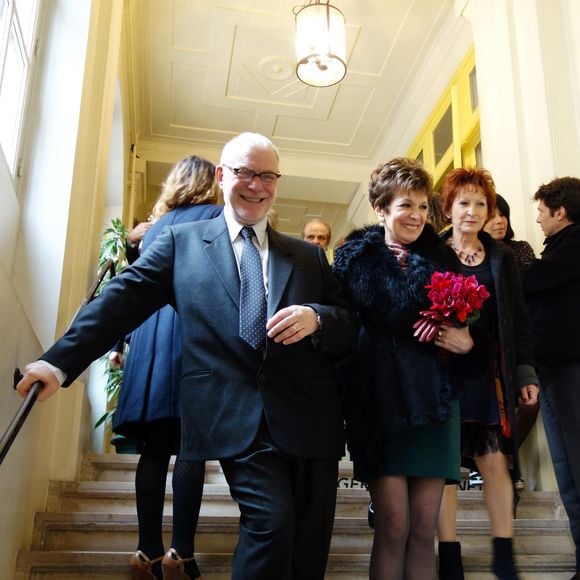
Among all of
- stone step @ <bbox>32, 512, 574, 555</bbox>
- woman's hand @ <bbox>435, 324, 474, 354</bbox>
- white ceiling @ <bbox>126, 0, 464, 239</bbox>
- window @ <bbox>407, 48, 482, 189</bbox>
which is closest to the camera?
woman's hand @ <bbox>435, 324, 474, 354</bbox>

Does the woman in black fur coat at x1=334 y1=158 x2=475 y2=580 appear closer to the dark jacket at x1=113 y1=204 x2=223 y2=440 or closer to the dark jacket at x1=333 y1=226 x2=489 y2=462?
the dark jacket at x1=333 y1=226 x2=489 y2=462

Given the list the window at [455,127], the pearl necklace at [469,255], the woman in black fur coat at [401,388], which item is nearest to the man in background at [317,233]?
the pearl necklace at [469,255]

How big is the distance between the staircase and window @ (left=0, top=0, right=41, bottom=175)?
154 centimetres

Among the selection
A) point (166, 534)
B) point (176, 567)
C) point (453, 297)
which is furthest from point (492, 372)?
point (166, 534)

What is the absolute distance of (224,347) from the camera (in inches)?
73.9

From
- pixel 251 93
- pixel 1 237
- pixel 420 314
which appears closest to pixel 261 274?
pixel 420 314

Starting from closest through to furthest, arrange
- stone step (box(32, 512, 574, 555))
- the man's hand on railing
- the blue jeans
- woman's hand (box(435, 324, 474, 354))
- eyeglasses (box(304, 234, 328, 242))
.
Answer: the man's hand on railing, woman's hand (box(435, 324, 474, 354)), stone step (box(32, 512, 574, 555)), the blue jeans, eyeglasses (box(304, 234, 328, 242))

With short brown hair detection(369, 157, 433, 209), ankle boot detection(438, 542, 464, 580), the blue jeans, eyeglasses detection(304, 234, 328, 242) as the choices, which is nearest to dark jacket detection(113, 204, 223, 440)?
short brown hair detection(369, 157, 433, 209)

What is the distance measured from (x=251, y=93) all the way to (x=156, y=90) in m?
1.04

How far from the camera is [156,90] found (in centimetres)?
791

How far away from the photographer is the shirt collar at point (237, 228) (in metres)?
2.10

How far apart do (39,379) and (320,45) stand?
15.2 feet

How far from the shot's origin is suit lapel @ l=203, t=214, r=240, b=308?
1.94 m

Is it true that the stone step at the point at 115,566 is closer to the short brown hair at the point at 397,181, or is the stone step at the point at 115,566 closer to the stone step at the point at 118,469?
the stone step at the point at 118,469
